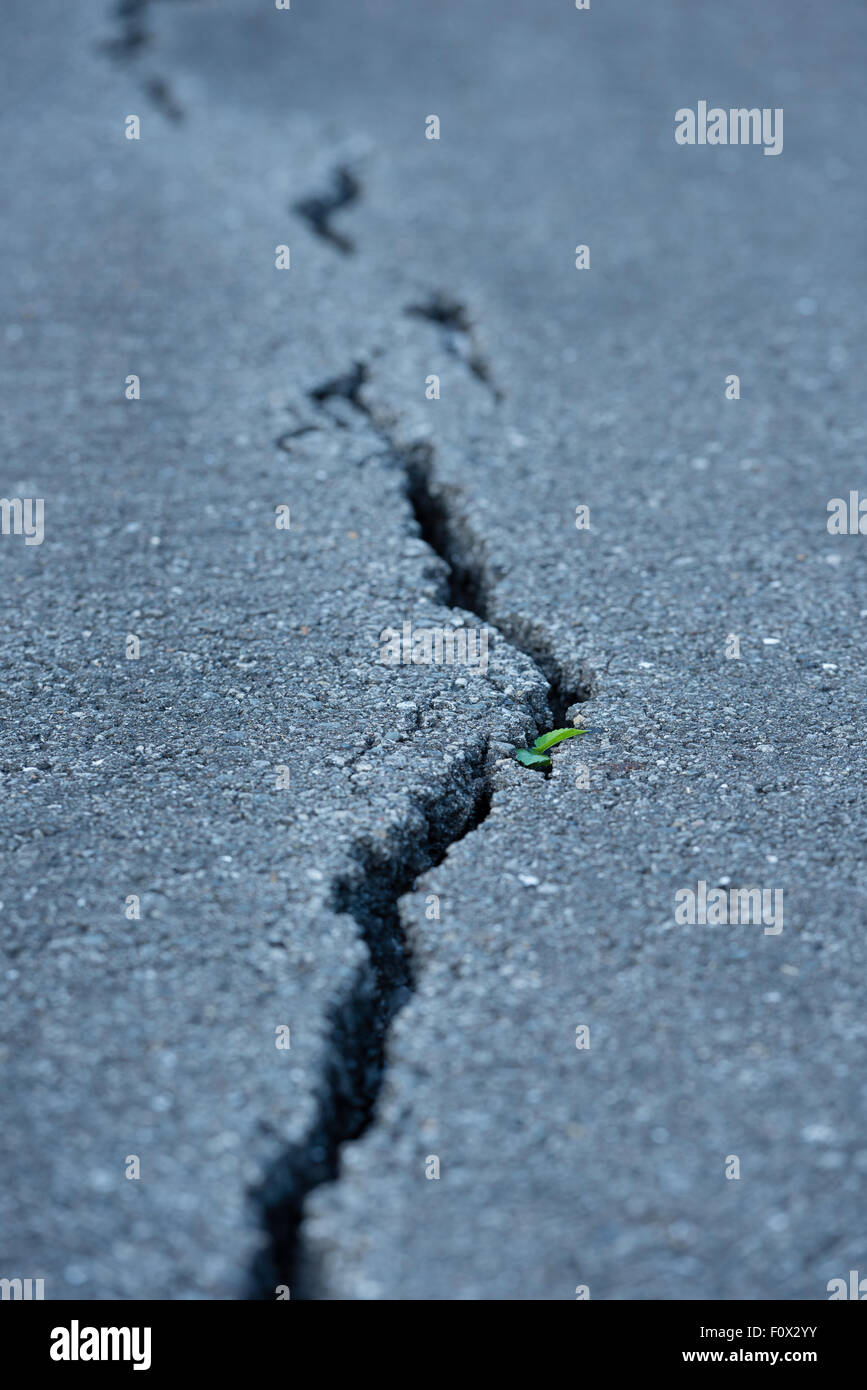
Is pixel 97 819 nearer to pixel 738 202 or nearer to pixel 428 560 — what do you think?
pixel 428 560

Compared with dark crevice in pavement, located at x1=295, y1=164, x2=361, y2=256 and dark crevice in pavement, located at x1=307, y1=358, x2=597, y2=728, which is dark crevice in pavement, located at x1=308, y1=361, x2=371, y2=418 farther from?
dark crevice in pavement, located at x1=295, y1=164, x2=361, y2=256

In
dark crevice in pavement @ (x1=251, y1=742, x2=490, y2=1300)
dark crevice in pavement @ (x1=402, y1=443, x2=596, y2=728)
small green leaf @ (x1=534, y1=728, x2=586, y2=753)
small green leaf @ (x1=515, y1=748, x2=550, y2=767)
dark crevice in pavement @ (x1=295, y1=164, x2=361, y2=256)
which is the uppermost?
dark crevice in pavement @ (x1=295, y1=164, x2=361, y2=256)

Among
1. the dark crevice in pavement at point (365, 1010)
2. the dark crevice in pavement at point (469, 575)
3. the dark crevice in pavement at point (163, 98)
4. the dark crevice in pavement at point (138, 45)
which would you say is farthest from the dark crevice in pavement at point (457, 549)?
the dark crevice in pavement at point (138, 45)

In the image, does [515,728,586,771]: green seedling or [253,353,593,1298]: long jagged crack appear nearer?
[253,353,593,1298]: long jagged crack

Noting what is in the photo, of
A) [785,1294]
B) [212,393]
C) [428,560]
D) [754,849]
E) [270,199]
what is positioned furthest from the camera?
[270,199]

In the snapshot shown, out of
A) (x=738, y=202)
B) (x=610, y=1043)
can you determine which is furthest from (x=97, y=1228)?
(x=738, y=202)

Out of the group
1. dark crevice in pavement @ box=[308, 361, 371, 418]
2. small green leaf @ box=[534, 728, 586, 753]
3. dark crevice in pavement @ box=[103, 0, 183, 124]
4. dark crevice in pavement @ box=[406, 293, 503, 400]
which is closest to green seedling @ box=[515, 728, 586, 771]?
small green leaf @ box=[534, 728, 586, 753]

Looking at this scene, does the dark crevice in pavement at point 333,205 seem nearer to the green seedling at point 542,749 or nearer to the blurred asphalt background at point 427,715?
the blurred asphalt background at point 427,715
